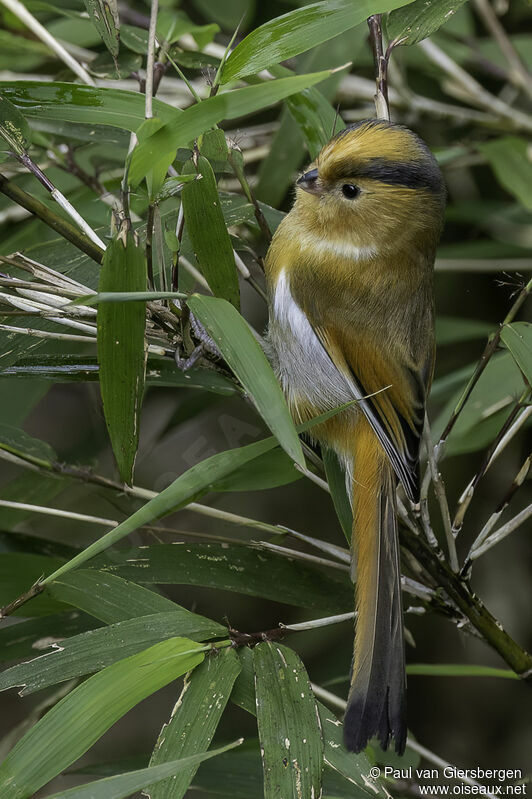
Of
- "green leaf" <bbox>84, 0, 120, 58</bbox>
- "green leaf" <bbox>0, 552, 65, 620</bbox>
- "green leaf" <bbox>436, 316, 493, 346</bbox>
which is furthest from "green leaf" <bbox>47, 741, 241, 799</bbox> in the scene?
"green leaf" <bbox>436, 316, 493, 346</bbox>

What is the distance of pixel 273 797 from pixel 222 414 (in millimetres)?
1335

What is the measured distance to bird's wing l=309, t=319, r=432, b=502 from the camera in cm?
142

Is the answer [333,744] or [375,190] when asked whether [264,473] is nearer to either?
[333,744]

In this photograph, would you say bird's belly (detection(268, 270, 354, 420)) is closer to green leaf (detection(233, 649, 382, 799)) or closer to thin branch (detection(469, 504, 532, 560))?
thin branch (detection(469, 504, 532, 560))

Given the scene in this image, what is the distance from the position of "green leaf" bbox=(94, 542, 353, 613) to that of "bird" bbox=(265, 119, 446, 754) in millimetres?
163

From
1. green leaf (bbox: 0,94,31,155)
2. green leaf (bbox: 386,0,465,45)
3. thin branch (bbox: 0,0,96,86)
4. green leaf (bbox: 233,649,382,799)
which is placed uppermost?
thin branch (bbox: 0,0,96,86)

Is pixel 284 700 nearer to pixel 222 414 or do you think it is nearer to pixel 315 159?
pixel 315 159

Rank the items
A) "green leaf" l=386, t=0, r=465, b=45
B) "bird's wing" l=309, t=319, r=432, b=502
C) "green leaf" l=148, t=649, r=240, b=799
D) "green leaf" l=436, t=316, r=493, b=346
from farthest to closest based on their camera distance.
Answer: "green leaf" l=436, t=316, r=493, b=346
"bird's wing" l=309, t=319, r=432, b=502
"green leaf" l=386, t=0, r=465, b=45
"green leaf" l=148, t=649, r=240, b=799

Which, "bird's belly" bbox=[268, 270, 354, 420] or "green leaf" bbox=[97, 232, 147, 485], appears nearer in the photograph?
"green leaf" bbox=[97, 232, 147, 485]

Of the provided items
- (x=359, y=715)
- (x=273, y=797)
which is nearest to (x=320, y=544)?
(x=359, y=715)

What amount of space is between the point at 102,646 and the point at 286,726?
253 mm

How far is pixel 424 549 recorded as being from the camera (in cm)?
129

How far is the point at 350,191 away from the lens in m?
1.47

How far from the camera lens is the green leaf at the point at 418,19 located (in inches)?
51.5
